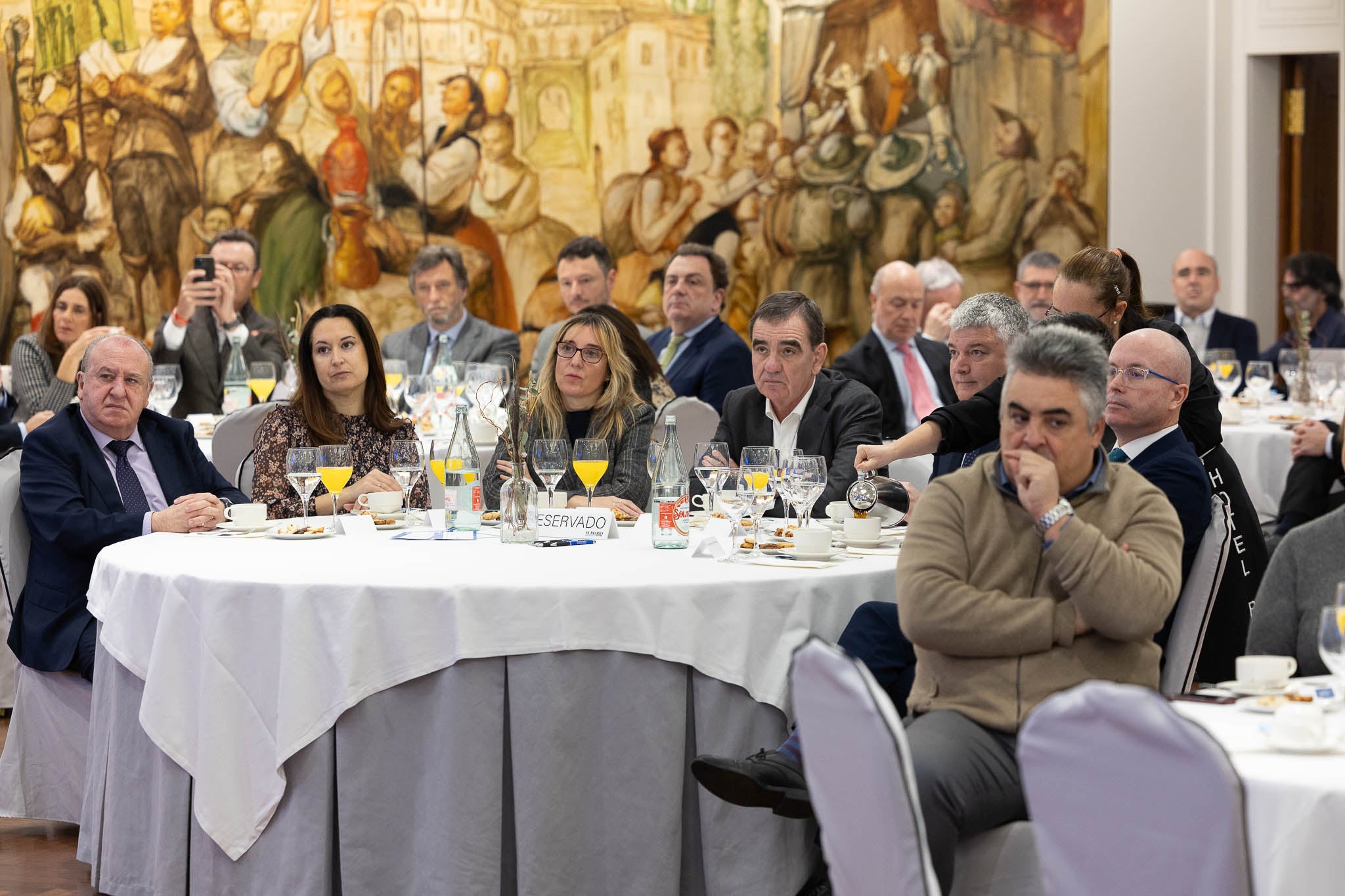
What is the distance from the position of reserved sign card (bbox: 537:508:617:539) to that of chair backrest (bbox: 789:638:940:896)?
62.9 inches

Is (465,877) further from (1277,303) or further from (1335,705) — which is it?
(1277,303)

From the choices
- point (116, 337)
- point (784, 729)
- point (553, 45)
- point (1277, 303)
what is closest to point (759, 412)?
point (784, 729)

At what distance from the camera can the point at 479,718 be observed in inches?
131

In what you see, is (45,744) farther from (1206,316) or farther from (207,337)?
(1206,316)

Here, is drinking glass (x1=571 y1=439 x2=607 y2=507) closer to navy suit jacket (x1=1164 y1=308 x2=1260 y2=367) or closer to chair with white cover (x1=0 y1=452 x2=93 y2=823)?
chair with white cover (x1=0 y1=452 x2=93 y2=823)

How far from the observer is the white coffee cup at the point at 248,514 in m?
4.13

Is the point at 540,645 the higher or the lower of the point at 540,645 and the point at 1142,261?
the lower

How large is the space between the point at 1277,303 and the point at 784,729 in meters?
8.48

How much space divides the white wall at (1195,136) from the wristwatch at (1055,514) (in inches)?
320

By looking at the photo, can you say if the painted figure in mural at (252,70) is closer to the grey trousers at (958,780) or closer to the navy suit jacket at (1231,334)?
the navy suit jacket at (1231,334)

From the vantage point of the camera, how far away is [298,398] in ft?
15.8

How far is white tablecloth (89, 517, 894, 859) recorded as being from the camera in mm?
3289

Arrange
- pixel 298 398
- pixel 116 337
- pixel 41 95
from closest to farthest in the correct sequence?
pixel 116 337 < pixel 298 398 < pixel 41 95

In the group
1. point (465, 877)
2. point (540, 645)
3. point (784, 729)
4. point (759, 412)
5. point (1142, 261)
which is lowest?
point (465, 877)
